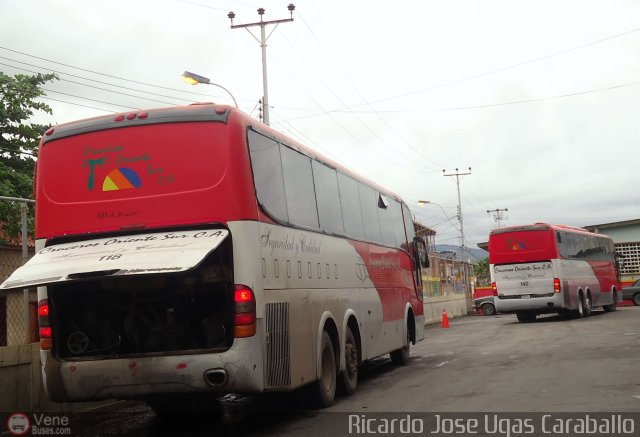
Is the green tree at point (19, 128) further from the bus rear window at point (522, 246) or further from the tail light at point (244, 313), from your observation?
the bus rear window at point (522, 246)

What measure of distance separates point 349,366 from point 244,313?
150 inches

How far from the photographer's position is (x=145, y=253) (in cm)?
689

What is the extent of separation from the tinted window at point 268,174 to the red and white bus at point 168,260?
25mm

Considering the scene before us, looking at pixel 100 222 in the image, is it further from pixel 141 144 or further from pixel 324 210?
pixel 324 210

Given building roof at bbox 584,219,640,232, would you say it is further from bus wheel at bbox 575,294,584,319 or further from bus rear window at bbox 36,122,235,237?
bus rear window at bbox 36,122,235,237

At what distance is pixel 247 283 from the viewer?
708 cm

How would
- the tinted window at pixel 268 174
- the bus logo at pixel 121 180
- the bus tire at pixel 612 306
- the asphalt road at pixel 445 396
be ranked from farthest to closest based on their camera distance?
the bus tire at pixel 612 306 → the asphalt road at pixel 445 396 → the tinted window at pixel 268 174 → the bus logo at pixel 121 180

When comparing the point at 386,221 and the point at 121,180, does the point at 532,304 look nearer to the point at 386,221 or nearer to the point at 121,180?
the point at 386,221

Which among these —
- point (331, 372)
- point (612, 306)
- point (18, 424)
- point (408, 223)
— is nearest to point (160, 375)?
point (18, 424)

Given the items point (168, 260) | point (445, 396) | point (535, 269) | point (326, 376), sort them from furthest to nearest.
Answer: point (535, 269) < point (445, 396) < point (326, 376) < point (168, 260)

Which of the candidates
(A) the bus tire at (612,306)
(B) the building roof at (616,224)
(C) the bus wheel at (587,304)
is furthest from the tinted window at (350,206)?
(B) the building roof at (616,224)

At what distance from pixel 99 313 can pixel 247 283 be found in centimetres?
184

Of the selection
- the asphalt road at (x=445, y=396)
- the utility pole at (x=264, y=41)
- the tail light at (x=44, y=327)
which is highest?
the utility pole at (x=264, y=41)

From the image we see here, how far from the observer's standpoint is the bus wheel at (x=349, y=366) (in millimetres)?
10188
